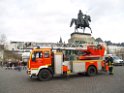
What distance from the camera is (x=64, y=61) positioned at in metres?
17.1

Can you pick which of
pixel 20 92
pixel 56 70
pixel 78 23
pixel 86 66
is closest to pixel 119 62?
pixel 78 23

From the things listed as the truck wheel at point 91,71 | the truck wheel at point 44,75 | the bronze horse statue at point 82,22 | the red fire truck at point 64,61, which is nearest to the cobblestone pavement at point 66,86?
the truck wheel at point 44,75

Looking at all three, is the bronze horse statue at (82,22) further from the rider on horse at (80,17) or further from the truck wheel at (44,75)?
the truck wheel at (44,75)

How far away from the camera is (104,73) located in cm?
1981

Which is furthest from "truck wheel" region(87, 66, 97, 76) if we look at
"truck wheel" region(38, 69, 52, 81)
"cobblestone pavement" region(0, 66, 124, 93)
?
"truck wheel" region(38, 69, 52, 81)

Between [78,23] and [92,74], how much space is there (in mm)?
27522

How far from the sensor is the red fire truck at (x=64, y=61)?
15.9 m

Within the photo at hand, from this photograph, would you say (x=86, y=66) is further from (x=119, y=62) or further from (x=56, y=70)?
(x=119, y=62)

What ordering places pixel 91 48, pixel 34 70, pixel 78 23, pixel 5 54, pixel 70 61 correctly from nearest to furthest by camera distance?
1. pixel 34 70
2. pixel 70 61
3. pixel 91 48
4. pixel 78 23
5. pixel 5 54

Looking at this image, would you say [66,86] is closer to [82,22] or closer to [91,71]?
[91,71]

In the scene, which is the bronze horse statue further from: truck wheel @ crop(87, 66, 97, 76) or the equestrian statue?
truck wheel @ crop(87, 66, 97, 76)

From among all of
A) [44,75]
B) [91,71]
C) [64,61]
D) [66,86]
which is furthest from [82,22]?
[66,86]

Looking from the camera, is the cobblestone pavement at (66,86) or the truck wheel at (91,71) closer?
the cobblestone pavement at (66,86)

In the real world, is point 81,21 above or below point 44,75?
above
